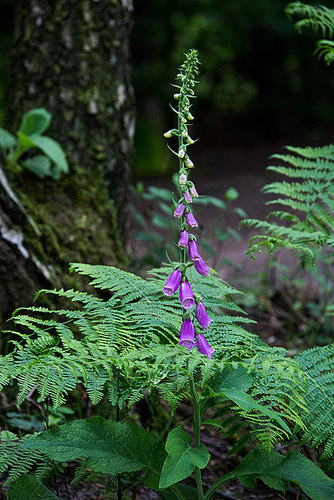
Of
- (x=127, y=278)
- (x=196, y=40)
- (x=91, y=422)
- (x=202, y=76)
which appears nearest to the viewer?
(x=91, y=422)

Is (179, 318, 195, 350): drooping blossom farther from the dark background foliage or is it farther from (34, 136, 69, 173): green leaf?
the dark background foliage

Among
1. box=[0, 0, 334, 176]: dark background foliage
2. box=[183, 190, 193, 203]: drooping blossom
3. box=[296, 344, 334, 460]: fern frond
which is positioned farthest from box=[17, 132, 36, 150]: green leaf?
box=[0, 0, 334, 176]: dark background foliage

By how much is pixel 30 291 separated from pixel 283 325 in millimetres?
2163

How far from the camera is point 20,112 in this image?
385cm

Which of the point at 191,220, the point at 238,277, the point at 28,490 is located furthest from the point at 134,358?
the point at 238,277

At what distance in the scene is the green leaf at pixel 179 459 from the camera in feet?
5.03

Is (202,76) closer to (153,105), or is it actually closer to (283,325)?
(153,105)

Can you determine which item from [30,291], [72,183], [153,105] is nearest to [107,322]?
[30,291]

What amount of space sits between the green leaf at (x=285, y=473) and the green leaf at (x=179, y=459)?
24 centimetres

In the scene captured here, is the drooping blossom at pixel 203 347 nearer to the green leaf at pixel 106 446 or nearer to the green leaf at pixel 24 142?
the green leaf at pixel 106 446

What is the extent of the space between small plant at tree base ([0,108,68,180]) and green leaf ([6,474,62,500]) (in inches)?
80.8

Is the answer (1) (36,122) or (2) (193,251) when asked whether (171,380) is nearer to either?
(2) (193,251)

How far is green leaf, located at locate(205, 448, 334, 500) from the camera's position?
1721 millimetres

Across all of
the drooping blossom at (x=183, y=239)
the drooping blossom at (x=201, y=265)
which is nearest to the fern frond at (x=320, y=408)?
the drooping blossom at (x=201, y=265)
